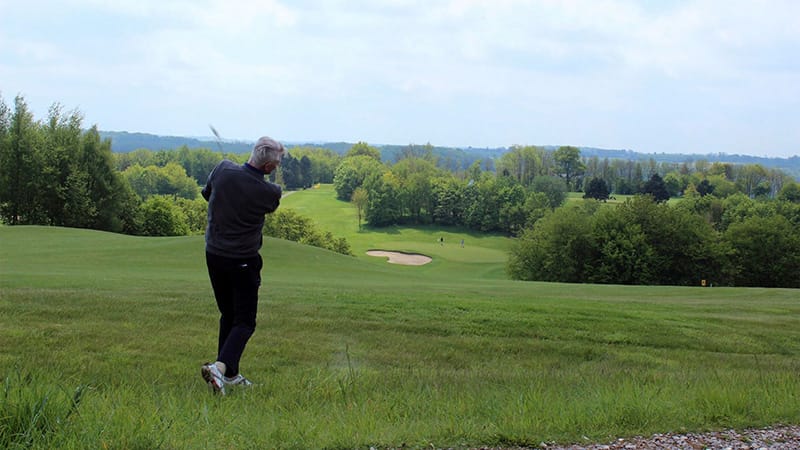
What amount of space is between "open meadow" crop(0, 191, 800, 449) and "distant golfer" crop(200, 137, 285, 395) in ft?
1.68

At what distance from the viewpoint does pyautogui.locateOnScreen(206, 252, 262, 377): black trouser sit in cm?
577

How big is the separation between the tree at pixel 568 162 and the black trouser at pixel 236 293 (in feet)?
610

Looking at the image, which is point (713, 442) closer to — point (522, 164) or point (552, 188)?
point (552, 188)

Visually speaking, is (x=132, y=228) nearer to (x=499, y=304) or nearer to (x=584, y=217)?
(x=584, y=217)

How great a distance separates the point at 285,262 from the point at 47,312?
20162 mm

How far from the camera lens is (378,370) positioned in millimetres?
7258

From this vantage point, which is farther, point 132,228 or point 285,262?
point 132,228

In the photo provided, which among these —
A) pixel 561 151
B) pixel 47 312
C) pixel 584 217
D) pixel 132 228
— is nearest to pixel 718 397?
pixel 47 312

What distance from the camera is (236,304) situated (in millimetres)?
5871

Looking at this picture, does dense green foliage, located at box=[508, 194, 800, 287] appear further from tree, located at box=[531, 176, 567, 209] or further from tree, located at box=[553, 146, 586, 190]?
tree, located at box=[553, 146, 586, 190]

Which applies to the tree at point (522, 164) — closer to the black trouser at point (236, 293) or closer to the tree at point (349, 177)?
the tree at point (349, 177)

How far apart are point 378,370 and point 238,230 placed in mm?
2639

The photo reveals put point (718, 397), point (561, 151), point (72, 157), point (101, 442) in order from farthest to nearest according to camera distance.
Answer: point (561, 151) → point (72, 157) → point (718, 397) → point (101, 442)

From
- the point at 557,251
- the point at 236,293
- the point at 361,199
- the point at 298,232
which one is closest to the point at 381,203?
the point at 361,199
